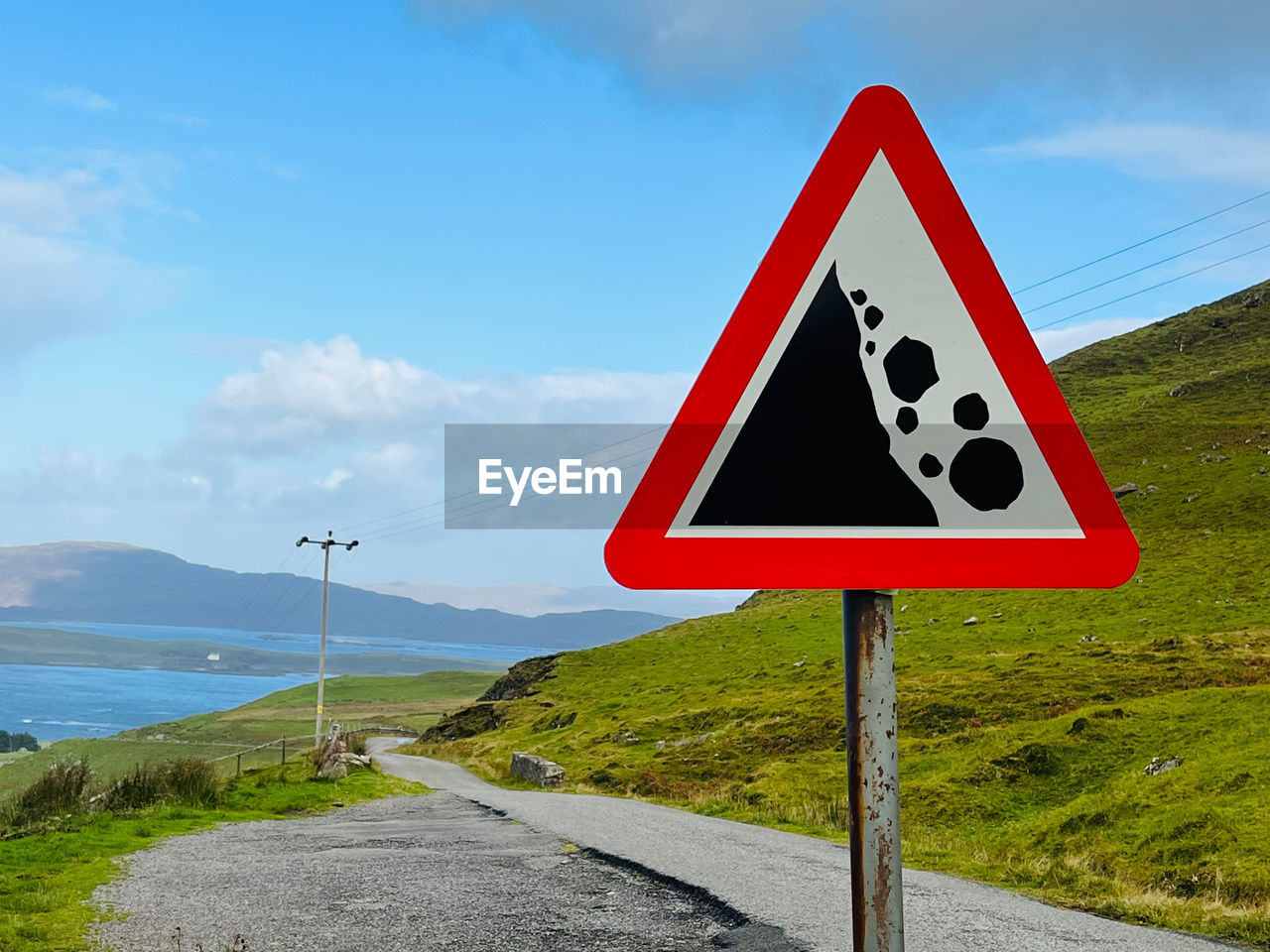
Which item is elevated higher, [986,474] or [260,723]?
[986,474]

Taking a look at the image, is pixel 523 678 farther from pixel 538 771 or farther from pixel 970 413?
pixel 970 413

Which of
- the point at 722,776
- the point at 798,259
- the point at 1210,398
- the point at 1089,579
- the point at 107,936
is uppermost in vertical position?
the point at 1210,398

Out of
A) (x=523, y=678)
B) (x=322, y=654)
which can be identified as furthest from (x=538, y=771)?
(x=523, y=678)

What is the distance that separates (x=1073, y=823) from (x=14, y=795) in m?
20.2

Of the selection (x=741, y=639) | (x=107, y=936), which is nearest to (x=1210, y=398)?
(x=741, y=639)

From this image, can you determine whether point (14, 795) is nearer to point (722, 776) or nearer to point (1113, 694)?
point (722, 776)

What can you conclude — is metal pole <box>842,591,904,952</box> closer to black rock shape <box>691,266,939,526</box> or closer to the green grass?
black rock shape <box>691,266,939,526</box>

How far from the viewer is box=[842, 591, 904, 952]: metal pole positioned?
6.02ft

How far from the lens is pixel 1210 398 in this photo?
88875 mm

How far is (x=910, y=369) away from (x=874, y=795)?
2.99 feet

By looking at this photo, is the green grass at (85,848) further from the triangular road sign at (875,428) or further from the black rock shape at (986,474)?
the black rock shape at (986,474)

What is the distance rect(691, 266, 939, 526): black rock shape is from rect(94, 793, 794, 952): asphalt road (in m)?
5.91

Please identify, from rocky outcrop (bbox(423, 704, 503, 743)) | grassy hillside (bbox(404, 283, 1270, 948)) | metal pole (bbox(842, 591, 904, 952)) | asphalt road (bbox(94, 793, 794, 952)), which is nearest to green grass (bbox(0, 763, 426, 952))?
asphalt road (bbox(94, 793, 794, 952))

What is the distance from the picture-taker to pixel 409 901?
9023mm
